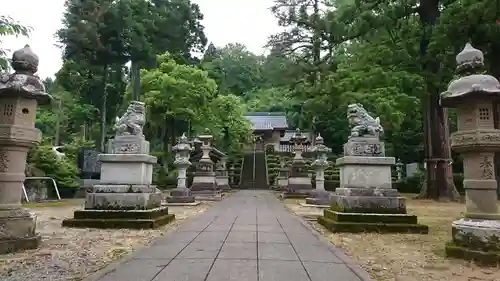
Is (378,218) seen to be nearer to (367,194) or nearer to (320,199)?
(367,194)

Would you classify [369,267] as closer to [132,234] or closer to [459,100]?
[459,100]

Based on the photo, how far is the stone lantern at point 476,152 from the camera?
4816mm

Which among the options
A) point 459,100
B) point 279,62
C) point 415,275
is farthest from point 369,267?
point 279,62

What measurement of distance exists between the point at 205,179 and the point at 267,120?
80.4 ft

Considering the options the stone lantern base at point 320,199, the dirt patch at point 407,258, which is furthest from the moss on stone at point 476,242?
the stone lantern base at point 320,199

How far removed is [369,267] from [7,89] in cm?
517

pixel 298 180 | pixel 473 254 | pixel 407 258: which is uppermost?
pixel 298 180

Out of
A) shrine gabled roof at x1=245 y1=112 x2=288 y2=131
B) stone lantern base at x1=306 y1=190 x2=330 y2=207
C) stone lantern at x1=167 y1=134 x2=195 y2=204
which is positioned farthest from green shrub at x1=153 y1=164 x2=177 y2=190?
shrine gabled roof at x1=245 y1=112 x2=288 y2=131

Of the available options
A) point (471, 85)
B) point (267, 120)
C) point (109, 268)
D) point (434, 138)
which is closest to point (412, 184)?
point (434, 138)

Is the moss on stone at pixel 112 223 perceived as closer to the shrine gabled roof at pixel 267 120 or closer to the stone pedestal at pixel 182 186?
the stone pedestal at pixel 182 186

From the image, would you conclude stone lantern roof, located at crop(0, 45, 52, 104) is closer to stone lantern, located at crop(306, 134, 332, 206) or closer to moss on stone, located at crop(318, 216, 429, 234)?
moss on stone, located at crop(318, 216, 429, 234)

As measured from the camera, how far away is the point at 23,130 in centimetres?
520

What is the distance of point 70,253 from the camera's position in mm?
4891

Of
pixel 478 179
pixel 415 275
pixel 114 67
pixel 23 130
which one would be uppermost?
pixel 114 67
